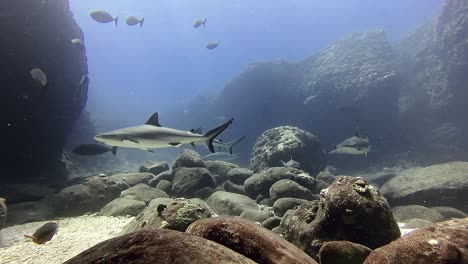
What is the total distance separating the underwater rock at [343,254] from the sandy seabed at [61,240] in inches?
→ 137

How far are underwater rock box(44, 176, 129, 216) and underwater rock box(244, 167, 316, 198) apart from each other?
4373 millimetres

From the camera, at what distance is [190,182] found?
34.2ft

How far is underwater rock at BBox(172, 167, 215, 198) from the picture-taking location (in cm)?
1023

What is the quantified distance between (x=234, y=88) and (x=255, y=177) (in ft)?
108

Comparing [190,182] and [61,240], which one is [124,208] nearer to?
[61,240]

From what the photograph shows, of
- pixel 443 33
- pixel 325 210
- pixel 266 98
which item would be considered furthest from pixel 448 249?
pixel 266 98

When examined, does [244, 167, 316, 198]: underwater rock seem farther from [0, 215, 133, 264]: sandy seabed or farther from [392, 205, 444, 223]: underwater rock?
[0, 215, 133, 264]: sandy seabed

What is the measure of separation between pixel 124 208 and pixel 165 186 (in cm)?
340

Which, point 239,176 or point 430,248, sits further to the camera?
point 239,176

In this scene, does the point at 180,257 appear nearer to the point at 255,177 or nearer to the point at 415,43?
the point at 255,177

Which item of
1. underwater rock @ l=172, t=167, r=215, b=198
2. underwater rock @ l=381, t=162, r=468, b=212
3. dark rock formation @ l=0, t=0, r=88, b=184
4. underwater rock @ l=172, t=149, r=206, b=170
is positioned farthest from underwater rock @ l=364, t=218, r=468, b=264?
dark rock formation @ l=0, t=0, r=88, b=184

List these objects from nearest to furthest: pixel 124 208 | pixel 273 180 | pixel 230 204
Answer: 1. pixel 124 208
2. pixel 230 204
3. pixel 273 180

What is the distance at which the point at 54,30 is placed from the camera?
14.3 m

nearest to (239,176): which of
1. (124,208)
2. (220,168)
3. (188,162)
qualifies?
(220,168)
